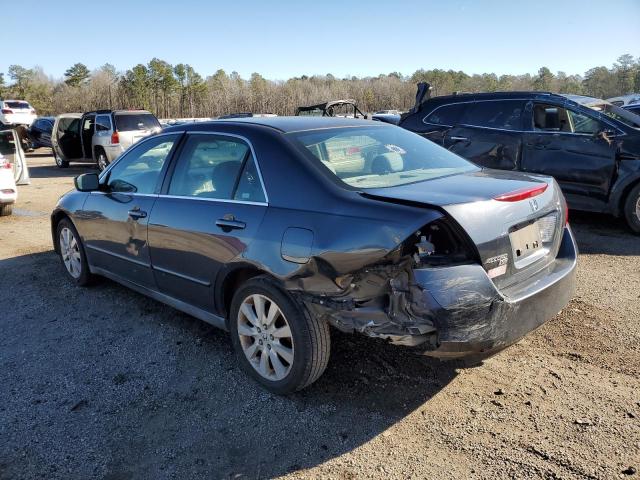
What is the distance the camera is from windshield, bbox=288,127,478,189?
304cm

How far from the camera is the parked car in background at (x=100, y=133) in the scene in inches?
574

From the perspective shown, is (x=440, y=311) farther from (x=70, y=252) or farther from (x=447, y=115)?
(x=447, y=115)

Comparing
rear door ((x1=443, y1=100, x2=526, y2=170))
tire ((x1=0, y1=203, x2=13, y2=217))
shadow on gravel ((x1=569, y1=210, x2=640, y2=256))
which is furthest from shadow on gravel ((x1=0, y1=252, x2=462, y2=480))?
tire ((x1=0, y1=203, x2=13, y2=217))

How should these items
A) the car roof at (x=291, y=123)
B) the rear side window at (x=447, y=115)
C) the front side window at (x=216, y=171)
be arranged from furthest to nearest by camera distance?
the rear side window at (x=447, y=115)
the car roof at (x=291, y=123)
the front side window at (x=216, y=171)

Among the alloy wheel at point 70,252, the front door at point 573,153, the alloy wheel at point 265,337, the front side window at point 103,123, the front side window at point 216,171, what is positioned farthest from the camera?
the front side window at point 103,123

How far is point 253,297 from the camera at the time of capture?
10.0 ft

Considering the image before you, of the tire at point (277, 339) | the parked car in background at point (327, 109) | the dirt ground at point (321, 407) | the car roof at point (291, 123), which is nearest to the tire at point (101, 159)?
the parked car in background at point (327, 109)

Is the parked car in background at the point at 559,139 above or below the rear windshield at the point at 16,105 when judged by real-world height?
below

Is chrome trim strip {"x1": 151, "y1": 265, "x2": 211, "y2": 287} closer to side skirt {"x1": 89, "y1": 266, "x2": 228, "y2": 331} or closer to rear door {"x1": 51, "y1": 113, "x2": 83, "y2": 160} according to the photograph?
side skirt {"x1": 89, "y1": 266, "x2": 228, "y2": 331}

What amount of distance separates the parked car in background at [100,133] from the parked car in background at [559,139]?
379 inches

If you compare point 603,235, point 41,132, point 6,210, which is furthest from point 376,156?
point 41,132

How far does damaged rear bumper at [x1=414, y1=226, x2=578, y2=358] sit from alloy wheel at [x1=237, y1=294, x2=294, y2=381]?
86cm

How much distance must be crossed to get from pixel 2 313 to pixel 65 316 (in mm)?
652

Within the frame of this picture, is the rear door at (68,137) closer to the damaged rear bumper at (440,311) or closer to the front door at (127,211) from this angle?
the front door at (127,211)
